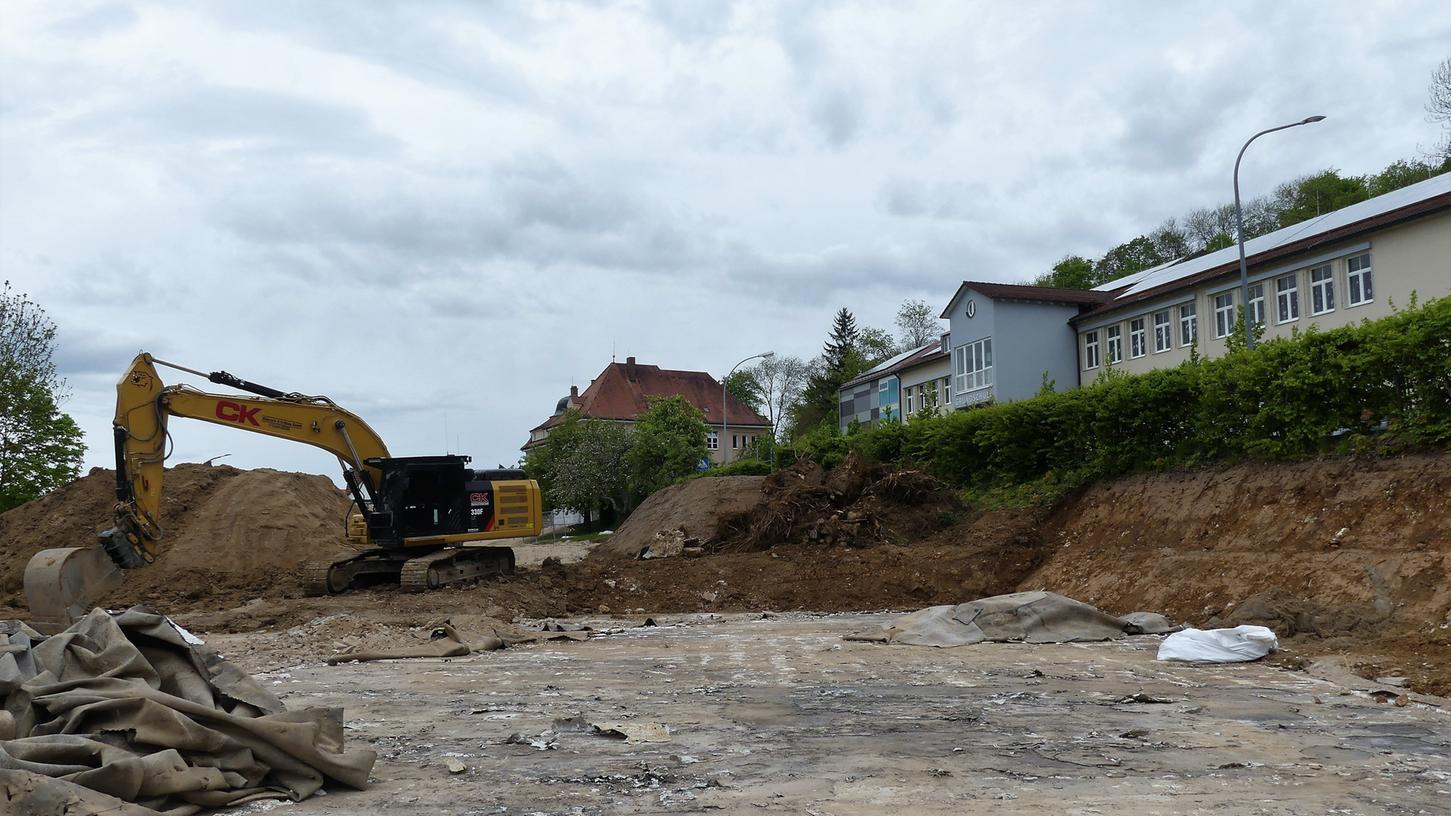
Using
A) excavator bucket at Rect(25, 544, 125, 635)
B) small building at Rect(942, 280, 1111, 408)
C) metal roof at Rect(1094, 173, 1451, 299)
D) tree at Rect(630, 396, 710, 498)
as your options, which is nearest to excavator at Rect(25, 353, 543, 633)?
excavator bucket at Rect(25, 544, 125, 635)

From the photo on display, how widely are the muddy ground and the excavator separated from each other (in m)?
6.13

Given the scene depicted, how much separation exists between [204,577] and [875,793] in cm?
2207

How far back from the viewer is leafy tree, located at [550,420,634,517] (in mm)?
62844

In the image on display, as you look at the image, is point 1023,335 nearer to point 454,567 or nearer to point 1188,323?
point 1188,323

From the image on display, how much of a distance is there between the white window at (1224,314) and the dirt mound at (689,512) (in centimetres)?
1723

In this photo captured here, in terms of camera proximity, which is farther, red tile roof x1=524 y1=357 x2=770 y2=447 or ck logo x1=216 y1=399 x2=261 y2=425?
red tile roof x1=524 y1=357 x2=770 y2=447

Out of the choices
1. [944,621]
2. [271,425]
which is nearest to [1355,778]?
[944,621]

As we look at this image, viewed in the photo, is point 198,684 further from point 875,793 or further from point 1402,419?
point 1402,419

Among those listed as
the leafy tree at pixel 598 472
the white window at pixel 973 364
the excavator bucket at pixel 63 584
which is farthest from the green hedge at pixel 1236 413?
the leafy tree at pixel 598 472

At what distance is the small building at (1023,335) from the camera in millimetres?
46875

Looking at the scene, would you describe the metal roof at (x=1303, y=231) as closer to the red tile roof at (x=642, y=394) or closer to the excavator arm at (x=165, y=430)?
the excavator arm at (x=165, y=430)

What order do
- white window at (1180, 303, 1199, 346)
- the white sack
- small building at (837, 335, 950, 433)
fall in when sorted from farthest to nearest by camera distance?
small building at (837, 335, 950, 433) < white window at (1180, 303, 1199, 346) < the white sack

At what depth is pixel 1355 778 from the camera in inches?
265

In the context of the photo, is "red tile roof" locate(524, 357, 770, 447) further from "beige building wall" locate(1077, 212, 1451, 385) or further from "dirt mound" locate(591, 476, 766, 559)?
"dirt mound" locate(591, 476, 766, 559)
